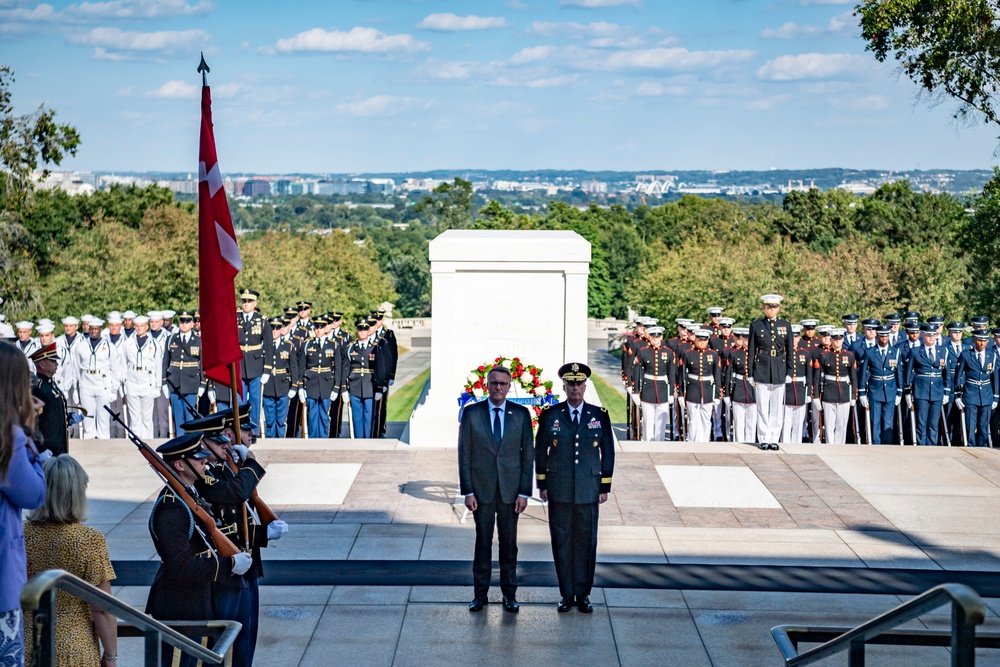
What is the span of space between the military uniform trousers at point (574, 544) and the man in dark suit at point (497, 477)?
25 cm

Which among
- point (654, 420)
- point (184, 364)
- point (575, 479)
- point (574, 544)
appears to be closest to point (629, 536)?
point (574, 544)

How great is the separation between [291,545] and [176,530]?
3.81 meters

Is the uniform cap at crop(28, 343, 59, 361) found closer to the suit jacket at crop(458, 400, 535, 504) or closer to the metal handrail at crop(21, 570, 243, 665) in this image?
the suit jacket at crop(458, 400, 535, 504)

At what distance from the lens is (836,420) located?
13922 mm

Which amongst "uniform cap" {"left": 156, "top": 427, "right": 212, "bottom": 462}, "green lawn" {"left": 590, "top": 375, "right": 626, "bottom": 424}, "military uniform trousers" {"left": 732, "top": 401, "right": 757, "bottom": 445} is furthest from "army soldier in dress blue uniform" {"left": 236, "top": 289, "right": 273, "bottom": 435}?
"green lawn" {"left": 590, "top": 375, "right": 626, "bottom": 424}

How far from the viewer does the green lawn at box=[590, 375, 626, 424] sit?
25709 millimetres

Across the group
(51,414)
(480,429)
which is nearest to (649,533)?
(480,429)

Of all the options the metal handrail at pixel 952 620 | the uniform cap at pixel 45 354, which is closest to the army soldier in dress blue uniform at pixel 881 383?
the uniform cap at pixel 45 354

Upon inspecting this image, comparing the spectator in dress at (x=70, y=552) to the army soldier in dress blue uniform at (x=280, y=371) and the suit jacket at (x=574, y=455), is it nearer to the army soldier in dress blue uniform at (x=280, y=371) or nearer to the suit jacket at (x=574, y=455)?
the suit jacket at (x=574, y=455)

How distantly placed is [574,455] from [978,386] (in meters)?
7.96

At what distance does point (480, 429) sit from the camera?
739 cm

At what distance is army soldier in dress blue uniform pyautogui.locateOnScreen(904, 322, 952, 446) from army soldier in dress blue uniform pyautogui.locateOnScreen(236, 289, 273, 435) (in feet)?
25.1

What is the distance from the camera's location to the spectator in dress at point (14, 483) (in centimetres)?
376

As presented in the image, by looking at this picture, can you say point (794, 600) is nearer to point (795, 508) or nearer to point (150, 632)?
point (795, 508)
